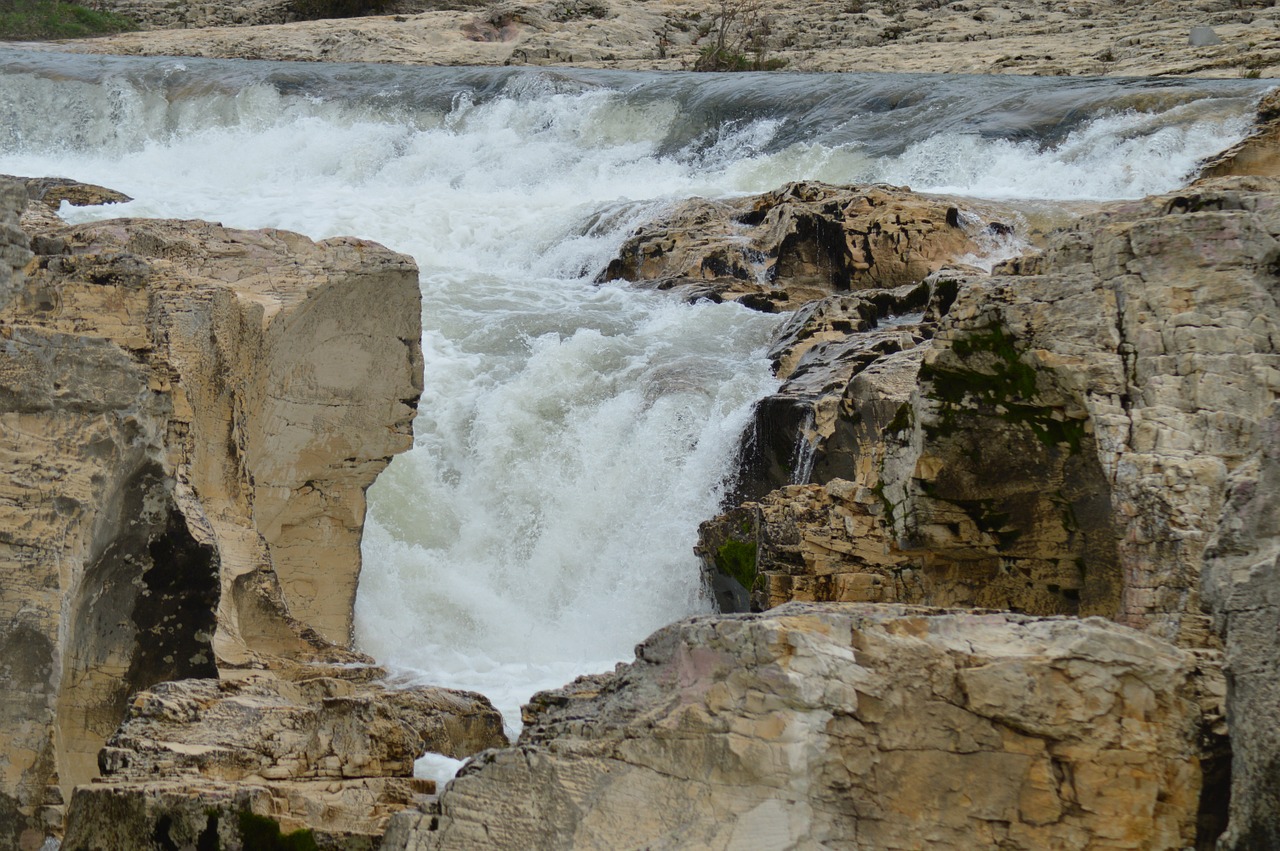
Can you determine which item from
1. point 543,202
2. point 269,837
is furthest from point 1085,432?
point 543,202

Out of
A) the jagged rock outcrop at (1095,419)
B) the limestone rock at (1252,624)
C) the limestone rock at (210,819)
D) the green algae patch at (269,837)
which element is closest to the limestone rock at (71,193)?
the jagged rock outcrop at (1095,419)

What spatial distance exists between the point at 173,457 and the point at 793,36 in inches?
844

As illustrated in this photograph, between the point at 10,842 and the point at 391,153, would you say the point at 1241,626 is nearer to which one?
the point at 10,842

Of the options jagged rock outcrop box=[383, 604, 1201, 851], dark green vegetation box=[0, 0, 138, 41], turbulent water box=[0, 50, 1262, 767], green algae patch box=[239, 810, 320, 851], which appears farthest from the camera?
dark green vegetation box=[0, 0, 138, 41]

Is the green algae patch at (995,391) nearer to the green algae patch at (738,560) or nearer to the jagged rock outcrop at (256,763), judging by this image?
the green algae patch at (738,560)

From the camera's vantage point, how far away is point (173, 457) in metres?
5.49

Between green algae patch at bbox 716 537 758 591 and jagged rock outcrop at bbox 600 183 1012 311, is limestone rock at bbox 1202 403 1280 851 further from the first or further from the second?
jagged rock outcrop at bbox 600 183 1012 311

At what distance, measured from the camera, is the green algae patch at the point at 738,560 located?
8117mm

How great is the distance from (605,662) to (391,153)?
13995 mm

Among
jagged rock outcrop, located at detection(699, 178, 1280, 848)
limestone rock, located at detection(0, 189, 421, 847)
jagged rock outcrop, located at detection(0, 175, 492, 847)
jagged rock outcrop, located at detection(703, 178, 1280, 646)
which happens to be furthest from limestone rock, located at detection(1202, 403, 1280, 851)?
limestone rock, located at detection(0, 189, 421, 847)

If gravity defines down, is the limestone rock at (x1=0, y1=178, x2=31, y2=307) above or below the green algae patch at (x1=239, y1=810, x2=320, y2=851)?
above

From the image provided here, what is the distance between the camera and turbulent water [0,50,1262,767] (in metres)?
9.37

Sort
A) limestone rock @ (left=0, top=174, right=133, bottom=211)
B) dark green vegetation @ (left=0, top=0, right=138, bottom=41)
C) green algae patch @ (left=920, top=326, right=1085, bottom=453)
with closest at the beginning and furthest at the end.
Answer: green algae patch @ (left=920, top=326, right=1085, bottom=453), limestone rock @ (left=0, top=174, right=133, bottom=211), dark green vegetation @ (left=0, top=0, right=138, bottom=41)

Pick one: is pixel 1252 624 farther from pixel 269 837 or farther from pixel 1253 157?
pixel 1253 157
